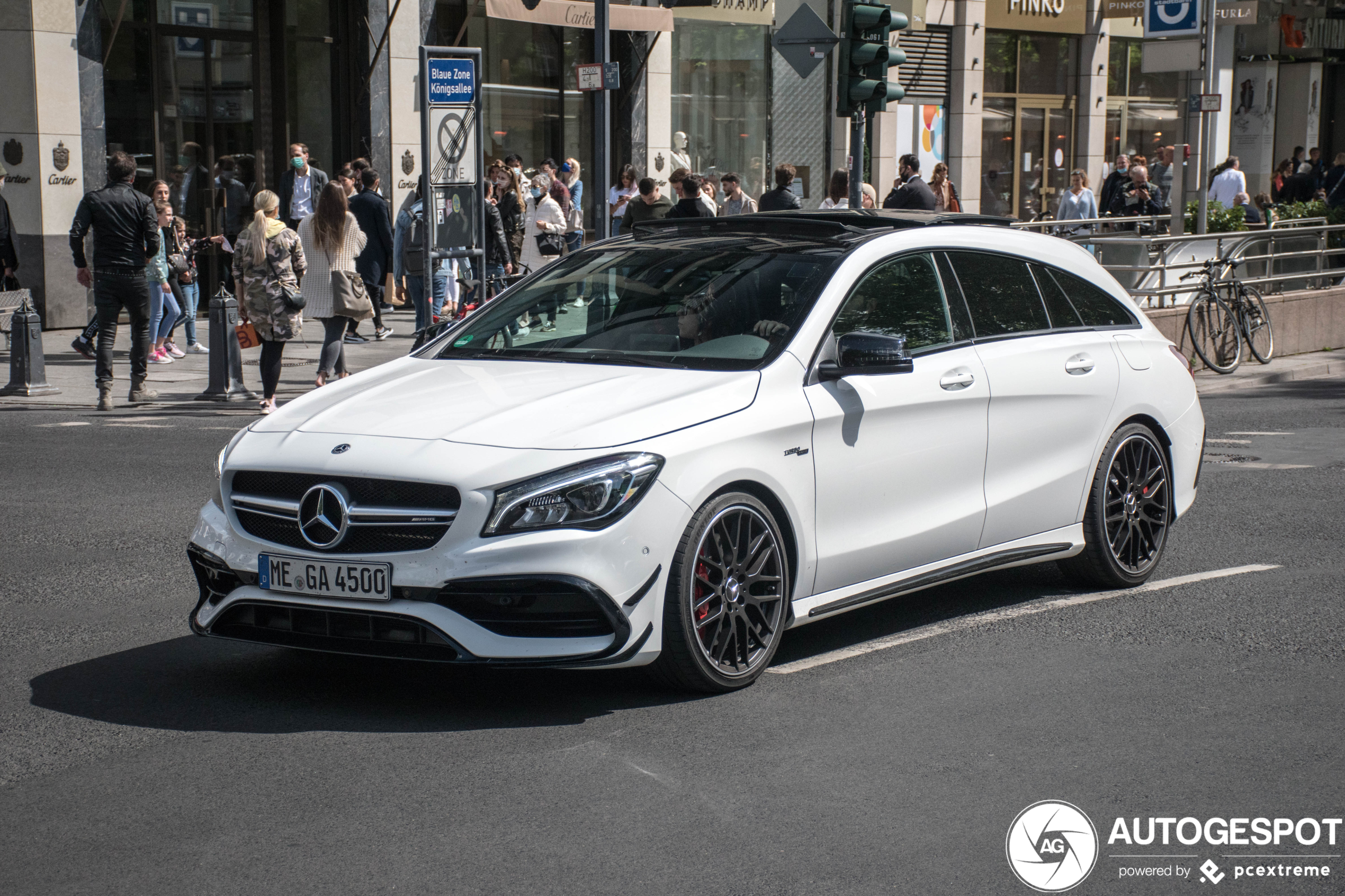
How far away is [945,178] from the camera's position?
2278 cm

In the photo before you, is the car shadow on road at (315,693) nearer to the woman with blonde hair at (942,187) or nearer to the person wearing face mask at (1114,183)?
the woman with blonde hair at (942,187)

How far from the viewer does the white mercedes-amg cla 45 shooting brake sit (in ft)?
16.6

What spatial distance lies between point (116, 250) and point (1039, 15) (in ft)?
75.5

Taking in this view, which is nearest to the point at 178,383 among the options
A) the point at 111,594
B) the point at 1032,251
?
the point at 111,594

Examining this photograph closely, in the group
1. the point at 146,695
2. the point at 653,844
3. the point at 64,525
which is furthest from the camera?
the point at 64,525

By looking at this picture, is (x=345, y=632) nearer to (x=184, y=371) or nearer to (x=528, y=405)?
(x=528, y=405)

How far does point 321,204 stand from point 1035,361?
8.98 m

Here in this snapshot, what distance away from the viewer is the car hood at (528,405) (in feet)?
17.0

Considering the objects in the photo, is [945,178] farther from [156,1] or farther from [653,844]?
[653,844]

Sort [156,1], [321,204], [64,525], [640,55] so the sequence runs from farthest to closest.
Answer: [640,55], [156,1], [321,204], [64,525]

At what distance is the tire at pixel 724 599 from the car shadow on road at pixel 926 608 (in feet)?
1.44

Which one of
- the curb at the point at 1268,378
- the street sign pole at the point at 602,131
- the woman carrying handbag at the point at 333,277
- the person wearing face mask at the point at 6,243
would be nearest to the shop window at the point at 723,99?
the street sign pole at the point at 602,131

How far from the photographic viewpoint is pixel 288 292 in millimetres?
13203

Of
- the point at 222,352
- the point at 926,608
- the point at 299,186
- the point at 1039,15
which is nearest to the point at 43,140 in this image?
the point at 299,186
